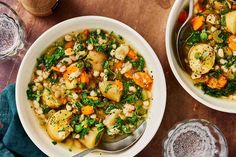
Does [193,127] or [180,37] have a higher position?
[180,37]

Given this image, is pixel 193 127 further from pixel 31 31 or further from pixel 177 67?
pixel 31 31

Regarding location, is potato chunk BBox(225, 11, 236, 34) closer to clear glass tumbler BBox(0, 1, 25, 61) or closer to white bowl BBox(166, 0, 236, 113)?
white bowl BBox(166, 0, 236, 113)

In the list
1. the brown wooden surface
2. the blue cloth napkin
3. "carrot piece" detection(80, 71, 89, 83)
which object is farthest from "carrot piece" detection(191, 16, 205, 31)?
the blue cloth napkin

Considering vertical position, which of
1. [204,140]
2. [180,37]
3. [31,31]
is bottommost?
[204,140]

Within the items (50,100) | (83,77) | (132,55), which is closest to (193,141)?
(132,55)

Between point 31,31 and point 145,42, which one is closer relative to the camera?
point 145,42

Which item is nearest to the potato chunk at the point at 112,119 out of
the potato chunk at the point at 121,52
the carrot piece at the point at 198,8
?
the potato chunk at the point at 121,52

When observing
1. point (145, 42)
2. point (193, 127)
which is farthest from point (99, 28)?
point (193, 127)
